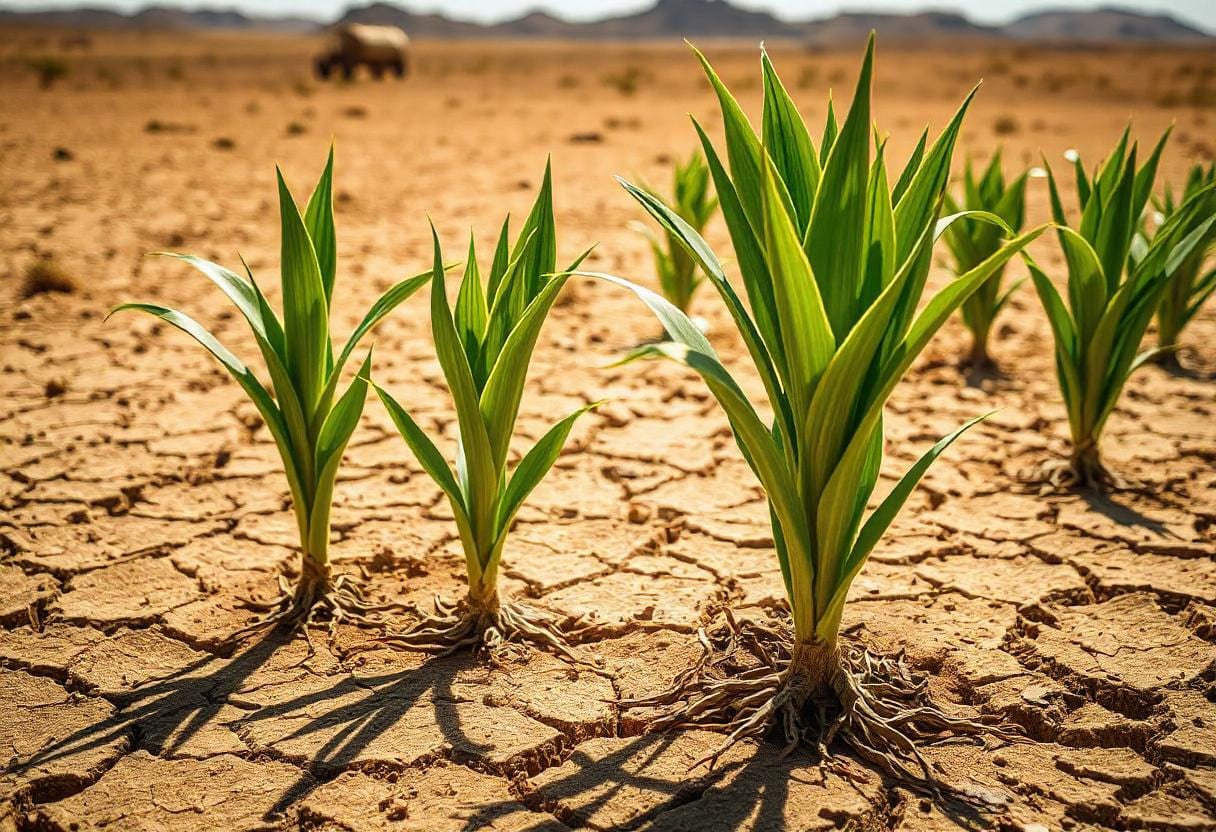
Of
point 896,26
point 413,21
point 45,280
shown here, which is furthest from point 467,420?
point 896,26

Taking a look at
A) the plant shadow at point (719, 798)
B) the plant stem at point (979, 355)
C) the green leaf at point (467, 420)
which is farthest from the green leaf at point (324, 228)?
the plant stem at point (979, 355)

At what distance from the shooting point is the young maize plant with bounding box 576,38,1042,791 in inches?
55.1

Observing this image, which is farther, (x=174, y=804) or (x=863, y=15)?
(x=863, y=15)

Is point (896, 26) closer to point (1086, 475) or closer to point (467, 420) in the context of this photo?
point (1086, 475)

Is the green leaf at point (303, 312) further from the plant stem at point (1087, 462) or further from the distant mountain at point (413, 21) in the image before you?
the distant mountain at point (413, 21)

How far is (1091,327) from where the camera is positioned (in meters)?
2.54

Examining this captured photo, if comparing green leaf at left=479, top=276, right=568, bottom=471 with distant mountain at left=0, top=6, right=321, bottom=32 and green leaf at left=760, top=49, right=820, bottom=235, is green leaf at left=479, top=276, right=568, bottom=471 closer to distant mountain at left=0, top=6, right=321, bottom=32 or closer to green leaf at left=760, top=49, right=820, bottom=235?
green leaf at left=760, top=49, right=820, bottom=235

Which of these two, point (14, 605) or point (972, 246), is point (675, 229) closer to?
point (14, 605)

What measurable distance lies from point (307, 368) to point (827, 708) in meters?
1.16

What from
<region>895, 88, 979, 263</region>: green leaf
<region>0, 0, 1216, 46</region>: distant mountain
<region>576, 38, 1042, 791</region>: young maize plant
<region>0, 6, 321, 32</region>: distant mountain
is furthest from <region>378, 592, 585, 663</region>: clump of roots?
<region>0, 6, 321, 32</region>: distant mountain

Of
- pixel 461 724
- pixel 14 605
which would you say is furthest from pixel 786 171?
pixel 14 605

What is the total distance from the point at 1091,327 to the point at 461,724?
1.85 m

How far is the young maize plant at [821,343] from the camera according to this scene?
4.59ft

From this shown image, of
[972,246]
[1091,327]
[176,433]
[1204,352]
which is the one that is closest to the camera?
[1091,327]
